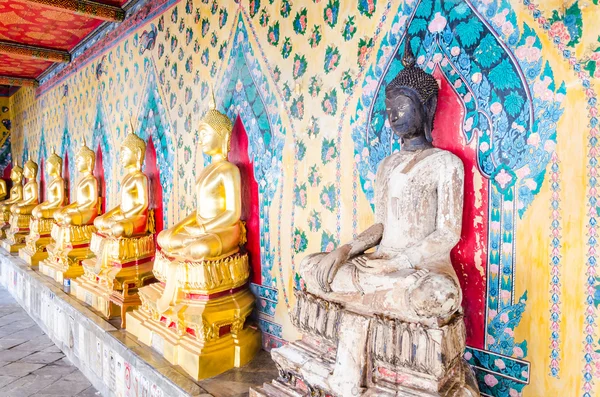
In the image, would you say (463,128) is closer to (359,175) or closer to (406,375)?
(359,175)

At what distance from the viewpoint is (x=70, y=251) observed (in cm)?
485

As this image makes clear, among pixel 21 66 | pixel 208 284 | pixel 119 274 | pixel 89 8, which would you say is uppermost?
pixel 21 66

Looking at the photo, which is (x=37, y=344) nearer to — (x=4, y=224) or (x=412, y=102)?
(x=412, y=102)

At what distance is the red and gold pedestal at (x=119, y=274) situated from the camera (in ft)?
11.9

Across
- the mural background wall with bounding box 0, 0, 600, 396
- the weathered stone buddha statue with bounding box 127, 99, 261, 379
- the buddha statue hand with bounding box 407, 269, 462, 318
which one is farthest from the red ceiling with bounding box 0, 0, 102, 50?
the buddha statue hand with bounding box 407, 269, 462, 318

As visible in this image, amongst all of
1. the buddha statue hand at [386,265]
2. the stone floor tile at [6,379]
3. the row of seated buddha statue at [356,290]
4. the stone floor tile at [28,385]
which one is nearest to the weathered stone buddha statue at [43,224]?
the stone floor tile at [6,379]

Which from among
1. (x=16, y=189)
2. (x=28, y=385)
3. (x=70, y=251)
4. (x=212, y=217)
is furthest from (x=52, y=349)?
(x=16, y=189)

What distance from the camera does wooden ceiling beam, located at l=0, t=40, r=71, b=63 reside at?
5898 mm

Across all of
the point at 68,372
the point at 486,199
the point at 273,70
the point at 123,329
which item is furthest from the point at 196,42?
the point at 68,372

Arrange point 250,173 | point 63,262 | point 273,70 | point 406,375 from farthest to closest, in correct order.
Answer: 1. point 63,262
2. point 250,173
3. point 273,70
4. point 406,375

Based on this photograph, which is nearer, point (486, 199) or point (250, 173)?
point (486, 199)

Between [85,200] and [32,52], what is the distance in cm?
258

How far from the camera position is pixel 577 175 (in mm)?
1639

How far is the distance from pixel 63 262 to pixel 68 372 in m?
1.52
